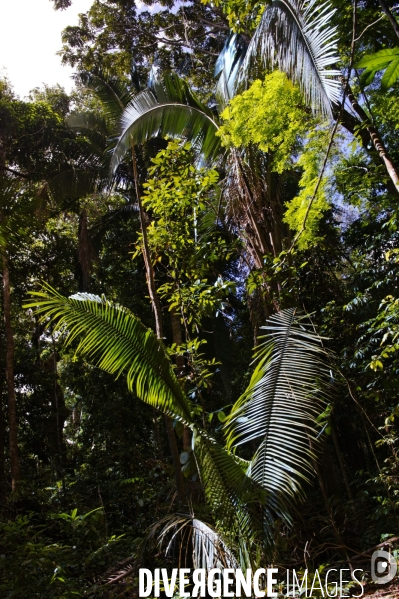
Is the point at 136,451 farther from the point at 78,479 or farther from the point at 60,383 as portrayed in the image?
the point at 60,383

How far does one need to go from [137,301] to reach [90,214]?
198 inches

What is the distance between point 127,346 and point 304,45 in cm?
286

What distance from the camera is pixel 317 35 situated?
3805 mm

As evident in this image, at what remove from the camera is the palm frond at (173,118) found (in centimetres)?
656

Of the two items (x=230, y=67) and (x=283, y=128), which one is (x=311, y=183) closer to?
(x=283, y=128)

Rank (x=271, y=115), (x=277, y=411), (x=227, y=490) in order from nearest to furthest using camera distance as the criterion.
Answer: (x=227, y=490) → (x=277, y=411) → (x=271, y=115)

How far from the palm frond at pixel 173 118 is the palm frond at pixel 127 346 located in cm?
420

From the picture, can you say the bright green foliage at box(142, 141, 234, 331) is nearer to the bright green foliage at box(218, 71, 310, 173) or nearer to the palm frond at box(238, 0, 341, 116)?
the bright green foliage at box(218, 71, 310, 173)

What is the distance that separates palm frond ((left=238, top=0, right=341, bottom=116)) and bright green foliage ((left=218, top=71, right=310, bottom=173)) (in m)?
0.22

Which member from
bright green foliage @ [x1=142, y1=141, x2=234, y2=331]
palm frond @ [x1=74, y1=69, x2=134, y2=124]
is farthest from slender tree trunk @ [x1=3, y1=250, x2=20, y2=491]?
bright green foliage @ [x1=142, y1=141, x2=234, y2=331]

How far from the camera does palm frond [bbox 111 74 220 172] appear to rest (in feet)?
21.5

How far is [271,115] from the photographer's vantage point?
14.7 feet

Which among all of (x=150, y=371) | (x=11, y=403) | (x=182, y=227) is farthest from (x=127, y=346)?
(x=11, y=403)

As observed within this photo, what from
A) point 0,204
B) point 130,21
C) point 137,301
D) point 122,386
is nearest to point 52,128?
point 130,21
